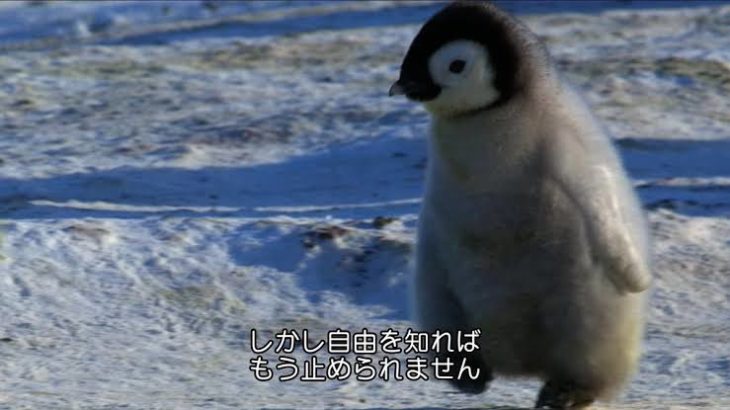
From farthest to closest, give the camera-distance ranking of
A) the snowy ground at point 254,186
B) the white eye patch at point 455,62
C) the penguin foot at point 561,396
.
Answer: the snowy ground at point 254,186 → the penguin foot at point 561,396 → the white eye patch at point 455,62

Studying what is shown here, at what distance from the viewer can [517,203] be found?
187 inches

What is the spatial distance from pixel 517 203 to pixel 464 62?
1.15 feet

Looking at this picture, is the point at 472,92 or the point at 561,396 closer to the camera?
the point at 472,92

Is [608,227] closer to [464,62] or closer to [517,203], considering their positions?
[517,203]

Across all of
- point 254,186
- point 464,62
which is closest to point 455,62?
point 464,62

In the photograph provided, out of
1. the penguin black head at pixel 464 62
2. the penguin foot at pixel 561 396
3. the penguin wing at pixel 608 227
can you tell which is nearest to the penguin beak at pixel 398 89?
the penguin black head at pixel 464 62

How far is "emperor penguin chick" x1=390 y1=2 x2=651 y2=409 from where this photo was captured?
473 cm

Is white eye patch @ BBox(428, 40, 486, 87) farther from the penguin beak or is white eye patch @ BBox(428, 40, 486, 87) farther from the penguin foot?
the penguin foot

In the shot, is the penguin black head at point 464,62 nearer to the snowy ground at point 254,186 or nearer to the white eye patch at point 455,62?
the white eye patch at point 455,62

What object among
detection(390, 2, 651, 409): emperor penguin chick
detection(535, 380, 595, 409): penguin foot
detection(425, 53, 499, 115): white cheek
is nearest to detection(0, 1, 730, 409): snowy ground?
detection(535, 380, 595, 409): penguin foot

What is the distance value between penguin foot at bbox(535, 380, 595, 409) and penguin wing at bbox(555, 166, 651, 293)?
0.91ft

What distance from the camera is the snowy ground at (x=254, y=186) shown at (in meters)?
6.43

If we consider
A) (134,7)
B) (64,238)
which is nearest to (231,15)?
(134,7)

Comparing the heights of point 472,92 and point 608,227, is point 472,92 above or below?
above
